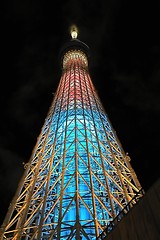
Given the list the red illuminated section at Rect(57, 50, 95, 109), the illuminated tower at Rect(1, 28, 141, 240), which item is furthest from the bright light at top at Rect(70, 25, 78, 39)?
the illuminated tower at Rect(1, 28, 141, 240)

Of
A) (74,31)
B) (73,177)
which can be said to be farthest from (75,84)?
(74,31)

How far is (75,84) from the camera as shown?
31.6m

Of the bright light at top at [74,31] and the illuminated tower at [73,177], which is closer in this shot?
the illuminated tower at [73,177]

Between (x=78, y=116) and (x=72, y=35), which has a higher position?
(x=72, y=35)

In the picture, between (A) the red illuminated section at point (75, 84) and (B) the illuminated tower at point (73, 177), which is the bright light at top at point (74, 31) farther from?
(B) the illuminated tower at point (73, 177)

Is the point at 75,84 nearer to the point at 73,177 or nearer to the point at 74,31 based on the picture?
the point at 73,177

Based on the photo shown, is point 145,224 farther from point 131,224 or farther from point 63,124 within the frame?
point 63,124

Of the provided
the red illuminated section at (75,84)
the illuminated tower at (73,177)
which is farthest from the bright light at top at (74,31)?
the illuminated tower at (73,177)

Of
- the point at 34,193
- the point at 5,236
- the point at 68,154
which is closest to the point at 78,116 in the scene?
the point at 68,154

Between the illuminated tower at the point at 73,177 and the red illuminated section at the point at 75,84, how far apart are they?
0.35 feet

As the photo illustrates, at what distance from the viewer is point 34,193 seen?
16.8 meters

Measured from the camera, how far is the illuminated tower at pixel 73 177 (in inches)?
548

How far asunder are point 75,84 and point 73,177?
1669 centimetres

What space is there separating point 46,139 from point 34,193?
6692 mm
